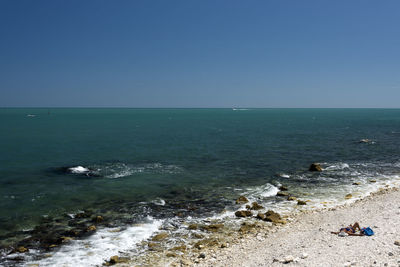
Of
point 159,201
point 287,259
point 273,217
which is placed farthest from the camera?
point 159,201

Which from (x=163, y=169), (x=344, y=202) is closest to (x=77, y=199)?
(x=163, y=169)

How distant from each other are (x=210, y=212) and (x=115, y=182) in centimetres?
1253

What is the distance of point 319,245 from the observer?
15062 millimetres

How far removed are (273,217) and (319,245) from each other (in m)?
5.21

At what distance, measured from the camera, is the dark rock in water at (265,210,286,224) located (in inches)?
778

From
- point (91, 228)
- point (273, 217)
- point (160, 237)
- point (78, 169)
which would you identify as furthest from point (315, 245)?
point (78, 169)

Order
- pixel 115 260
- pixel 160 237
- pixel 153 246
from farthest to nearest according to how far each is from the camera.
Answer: pixel 160 237
pixel 153 246
pixel 115 260

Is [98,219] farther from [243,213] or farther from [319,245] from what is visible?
[319,245]

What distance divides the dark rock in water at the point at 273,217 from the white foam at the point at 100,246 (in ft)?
24.9

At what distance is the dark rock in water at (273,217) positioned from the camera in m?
19.8

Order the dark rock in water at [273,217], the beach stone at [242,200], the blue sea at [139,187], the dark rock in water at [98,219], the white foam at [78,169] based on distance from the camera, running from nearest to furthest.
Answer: the blue sea at [139,187] → the dark rock in water at [273,217] → the dark rock in water at [98,219] → the beach stone at [242,200] → the white foam at [78,169]

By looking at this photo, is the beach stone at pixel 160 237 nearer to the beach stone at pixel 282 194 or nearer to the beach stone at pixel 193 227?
the beach stone at pixel 193 227

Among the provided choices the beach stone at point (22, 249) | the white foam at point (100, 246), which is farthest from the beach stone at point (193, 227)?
the beach stone at point (22, 249)

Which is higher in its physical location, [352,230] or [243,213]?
[352,230]
